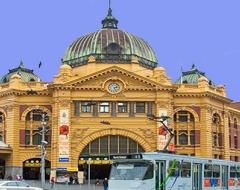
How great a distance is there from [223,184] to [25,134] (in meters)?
33.9

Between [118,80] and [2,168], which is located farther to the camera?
[2,168]

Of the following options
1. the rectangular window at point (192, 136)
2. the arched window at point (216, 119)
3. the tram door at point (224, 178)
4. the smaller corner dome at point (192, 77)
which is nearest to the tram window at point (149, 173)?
the tram door at point (224, 178)

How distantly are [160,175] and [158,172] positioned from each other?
0.92 feet

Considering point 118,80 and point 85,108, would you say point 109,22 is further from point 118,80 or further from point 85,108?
point 85,108

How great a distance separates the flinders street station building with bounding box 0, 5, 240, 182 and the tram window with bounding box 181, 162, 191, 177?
26.3m

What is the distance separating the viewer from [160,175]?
3058 cm

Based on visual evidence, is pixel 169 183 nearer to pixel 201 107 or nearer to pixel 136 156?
pixel 136 156

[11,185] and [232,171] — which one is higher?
[232,171]

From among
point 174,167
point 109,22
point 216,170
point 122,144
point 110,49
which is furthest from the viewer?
point 109,22

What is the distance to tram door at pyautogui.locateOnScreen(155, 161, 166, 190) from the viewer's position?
30.3 metres

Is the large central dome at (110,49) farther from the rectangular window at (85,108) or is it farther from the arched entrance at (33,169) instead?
the arched entrance at (33,169)

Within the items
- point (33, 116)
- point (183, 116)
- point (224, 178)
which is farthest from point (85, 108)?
point (224, 178)

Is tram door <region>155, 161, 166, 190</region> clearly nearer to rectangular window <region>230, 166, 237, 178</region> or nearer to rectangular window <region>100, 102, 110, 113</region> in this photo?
rectangular window <region>230, 166, 237, 178</region>

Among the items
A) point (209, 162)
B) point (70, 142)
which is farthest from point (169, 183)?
point (70, 142)
